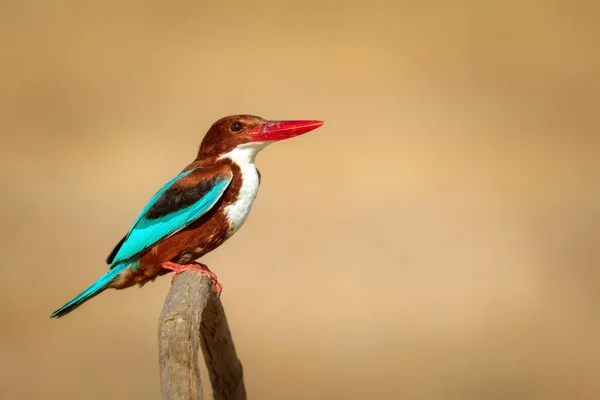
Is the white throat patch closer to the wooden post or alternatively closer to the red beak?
the red beak

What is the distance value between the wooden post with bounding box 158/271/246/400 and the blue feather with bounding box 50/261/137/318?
38 centimetres

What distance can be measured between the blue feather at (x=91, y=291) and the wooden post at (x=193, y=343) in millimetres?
375

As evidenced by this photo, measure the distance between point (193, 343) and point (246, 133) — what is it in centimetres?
125

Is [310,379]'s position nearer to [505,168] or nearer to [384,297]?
[384,297]

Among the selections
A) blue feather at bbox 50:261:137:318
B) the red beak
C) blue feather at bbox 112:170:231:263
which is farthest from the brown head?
blue feather at bbox 50:261:137:318

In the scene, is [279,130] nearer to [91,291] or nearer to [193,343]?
[91,291]

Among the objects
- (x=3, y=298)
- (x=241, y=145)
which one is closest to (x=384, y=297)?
(x=3, y=298)

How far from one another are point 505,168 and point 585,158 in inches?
28.4

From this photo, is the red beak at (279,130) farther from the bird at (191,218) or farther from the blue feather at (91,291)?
the blue feather at (91,291)

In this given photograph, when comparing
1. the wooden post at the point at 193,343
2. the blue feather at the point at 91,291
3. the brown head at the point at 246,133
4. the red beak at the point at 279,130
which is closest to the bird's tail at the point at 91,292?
the blue feather at the point at 91,291

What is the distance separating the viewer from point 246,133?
3258 millimetres

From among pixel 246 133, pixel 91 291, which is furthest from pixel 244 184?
pixel 91 291

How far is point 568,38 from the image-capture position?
373 inches

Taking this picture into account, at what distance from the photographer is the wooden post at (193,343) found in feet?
6.72
